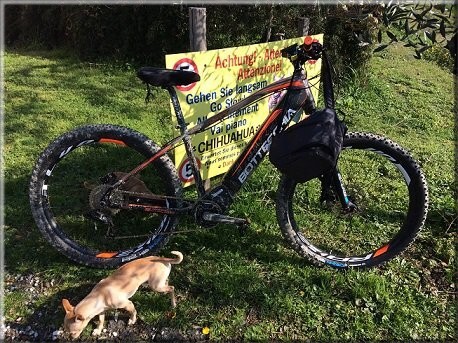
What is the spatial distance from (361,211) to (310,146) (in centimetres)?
133

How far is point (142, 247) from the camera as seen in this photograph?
3.26 meters

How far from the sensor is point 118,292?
105 inches

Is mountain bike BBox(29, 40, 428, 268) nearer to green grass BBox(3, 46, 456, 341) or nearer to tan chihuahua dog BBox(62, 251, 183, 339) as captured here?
green grass BBox(3, 46, 456, 341)

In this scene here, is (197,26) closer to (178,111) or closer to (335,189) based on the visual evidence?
(178,111)

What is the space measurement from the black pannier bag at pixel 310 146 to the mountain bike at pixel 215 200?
9.7 inches

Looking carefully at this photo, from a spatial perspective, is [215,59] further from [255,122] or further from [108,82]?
[108,82]

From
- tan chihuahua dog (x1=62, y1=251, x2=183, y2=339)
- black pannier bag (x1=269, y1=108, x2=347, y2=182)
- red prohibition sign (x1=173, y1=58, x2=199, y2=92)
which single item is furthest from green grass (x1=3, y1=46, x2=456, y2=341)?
red prohibition sign (x1=173, y1=58, x2=199, y2=92)

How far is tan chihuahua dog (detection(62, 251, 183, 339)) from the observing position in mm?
2596

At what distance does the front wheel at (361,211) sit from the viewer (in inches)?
120

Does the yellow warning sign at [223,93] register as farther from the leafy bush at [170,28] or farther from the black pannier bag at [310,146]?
the leafy bush at [170,28]

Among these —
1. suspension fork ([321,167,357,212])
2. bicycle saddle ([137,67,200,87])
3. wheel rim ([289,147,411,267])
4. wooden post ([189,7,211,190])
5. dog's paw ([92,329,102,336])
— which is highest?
wooden post ([189,7,211,190])

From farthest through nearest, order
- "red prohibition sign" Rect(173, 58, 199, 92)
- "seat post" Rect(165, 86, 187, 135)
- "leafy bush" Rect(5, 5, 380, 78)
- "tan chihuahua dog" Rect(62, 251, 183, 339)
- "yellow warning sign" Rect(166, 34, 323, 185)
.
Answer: "leafy bush" Rect(5, 5, 380, 78) → "yellow warning sign" Rect(166, 34, 323, 185) → "red prohibition sign" Rect(173, 58, 199, 92) → "seat post" Rect(165, 86, 187, 135) → "tan chihuahua dog" Rect(62, 251, 183, 339)

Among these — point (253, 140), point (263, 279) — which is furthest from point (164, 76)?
point (263, 279)

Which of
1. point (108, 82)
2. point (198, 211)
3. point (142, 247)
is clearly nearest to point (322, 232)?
point (198, 211)
